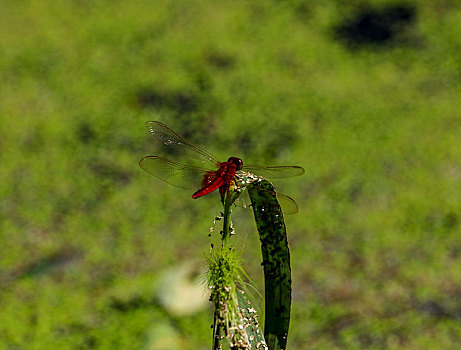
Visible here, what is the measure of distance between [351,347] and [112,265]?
0.98m

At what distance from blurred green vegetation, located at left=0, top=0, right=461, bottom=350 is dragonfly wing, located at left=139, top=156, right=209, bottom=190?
3.72ft

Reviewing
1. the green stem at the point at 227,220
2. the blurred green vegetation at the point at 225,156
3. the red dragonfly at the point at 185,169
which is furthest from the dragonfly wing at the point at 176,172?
the blurred green vegetation at the point at 225,156

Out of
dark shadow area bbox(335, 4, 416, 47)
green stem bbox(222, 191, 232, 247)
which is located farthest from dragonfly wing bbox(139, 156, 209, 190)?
dark shadow area bbox(335, 4, 416, 47)

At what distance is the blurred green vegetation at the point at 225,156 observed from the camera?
8.39 feet

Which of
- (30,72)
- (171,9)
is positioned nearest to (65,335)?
(30,72)

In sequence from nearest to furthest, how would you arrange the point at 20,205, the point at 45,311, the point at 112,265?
the point at 45,311 → the point at 112,265 → the point at 20,205

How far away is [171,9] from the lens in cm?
419

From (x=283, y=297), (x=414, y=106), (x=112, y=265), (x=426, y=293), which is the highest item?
(x=414, y=106)

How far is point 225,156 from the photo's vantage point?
323 cm

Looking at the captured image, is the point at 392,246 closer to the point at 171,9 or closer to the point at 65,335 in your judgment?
the point at 65,335

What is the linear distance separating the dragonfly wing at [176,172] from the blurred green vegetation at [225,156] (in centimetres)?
113

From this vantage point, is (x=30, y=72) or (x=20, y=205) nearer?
(x=20, y=205)

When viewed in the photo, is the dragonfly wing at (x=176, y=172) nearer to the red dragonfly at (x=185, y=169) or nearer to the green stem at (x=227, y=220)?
the red dragonfly at (x=185, y=169)

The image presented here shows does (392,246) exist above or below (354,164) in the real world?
below
